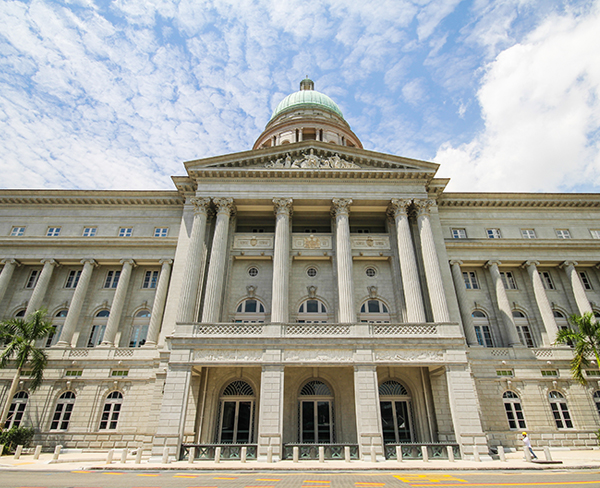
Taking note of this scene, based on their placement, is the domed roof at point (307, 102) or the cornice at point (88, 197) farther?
the domed roof at point (307, 102)

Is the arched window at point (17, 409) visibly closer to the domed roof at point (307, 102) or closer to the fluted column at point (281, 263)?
the fluted column at point (281, 263)

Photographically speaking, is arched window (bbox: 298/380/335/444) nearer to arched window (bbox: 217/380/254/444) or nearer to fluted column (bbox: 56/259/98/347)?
arched window (bbox: 217/380/254/444)

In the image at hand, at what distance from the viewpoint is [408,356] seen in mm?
21141

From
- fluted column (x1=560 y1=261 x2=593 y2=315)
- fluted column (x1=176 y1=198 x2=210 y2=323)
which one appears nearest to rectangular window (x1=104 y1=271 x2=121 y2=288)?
fluted column (x1=176 y1=198 x2=210 y2=323)

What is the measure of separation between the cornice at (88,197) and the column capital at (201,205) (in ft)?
16.5

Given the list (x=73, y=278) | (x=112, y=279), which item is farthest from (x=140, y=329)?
(x=73, y=278)

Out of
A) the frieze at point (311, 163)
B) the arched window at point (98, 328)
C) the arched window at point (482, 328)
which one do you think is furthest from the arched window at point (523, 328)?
the arched window at point (98, 328)

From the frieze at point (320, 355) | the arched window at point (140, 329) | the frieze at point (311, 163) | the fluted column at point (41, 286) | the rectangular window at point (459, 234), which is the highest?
the frieze at point (311, 163)

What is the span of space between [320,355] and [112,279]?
21127 mm

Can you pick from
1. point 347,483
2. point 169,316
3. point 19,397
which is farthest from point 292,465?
point 19,397

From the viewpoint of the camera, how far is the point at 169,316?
26.0 metres

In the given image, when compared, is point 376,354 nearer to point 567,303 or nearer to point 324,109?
point 567,303

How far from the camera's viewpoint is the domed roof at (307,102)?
50438mm

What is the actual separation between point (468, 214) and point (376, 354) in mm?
19099
